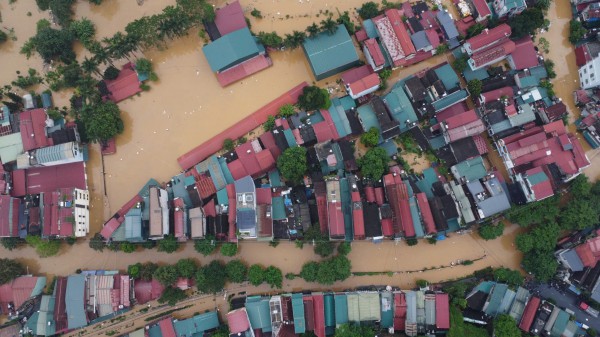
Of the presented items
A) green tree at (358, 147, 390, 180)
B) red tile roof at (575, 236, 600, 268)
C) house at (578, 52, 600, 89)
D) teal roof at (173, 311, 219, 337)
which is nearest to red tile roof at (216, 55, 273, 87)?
green tree at (358, 147, 390, 180)

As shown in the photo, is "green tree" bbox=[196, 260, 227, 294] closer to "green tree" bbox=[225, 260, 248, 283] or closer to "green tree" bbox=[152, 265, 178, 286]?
"green tree" bbox=[225, 260, 248, 283]

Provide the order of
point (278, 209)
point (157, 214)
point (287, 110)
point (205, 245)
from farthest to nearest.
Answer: point (287, 110) < point (278, 209) < point (205, 245) < point (157, 214)

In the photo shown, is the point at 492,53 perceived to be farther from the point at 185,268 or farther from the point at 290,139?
the point at 185,268

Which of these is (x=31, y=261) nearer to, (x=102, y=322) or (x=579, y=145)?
(x=102, y=322)

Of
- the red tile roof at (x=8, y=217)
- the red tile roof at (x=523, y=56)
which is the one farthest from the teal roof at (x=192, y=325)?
the red tile roof at (x=523, y=56)

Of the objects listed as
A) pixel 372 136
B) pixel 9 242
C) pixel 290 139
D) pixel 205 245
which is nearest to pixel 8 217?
pixel 9 242

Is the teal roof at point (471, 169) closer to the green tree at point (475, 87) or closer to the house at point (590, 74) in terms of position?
the green tree at point (475, 87)

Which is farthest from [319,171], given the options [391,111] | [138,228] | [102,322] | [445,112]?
[102,322]
